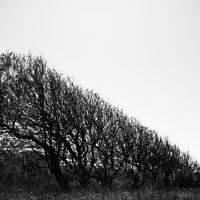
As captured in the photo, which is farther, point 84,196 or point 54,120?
point 54,120

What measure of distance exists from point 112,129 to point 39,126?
36.2 feet

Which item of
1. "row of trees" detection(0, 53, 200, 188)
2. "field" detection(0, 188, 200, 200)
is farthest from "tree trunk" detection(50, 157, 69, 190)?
"field" detection(0, 188, 200, 200)

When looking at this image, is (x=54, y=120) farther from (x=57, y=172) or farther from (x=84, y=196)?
(x=84, y=196)

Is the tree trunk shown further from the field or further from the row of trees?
the field

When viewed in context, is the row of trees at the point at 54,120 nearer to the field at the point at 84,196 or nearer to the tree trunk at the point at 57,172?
the tree trunk at the point at 57,172

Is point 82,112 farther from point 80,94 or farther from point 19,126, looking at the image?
point 19,126

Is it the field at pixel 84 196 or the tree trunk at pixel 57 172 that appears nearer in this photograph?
the field at pixel 84 196

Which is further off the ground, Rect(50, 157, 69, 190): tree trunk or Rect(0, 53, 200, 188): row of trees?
Rect(0, 53, 200, 188): row of trees

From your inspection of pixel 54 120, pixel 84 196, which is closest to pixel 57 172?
pixel 54 120

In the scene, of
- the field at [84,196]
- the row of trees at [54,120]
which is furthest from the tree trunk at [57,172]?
the field at [84,196]

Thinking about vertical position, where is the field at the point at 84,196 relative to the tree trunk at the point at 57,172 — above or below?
below

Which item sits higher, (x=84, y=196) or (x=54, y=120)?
(x=54, y=120)

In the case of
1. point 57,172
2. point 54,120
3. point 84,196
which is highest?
point 54,120

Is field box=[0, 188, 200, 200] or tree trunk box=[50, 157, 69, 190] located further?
tree trunk box=[50, 157, 69, 190]
